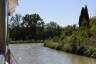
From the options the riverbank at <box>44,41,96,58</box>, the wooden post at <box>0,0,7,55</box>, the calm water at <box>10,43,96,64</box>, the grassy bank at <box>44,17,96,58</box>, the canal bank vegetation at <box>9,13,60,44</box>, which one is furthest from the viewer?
the canal bank vegetation at <box>9,13,60,44</box>

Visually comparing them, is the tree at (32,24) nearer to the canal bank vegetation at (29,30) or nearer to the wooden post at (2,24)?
the canal bank vegetation at (29,30)

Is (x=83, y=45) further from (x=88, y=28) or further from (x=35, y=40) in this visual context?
(x=35, y=40)

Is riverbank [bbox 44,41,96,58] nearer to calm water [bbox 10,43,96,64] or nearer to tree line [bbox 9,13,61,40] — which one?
calm water [bbox 10,43,96,64]

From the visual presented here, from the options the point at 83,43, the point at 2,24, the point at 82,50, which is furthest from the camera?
the point at 83,43

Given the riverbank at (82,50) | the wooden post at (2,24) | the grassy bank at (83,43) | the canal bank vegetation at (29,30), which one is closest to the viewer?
the wooden post at (2,24)

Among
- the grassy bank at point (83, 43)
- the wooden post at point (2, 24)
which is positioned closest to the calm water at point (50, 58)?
the grassy bank at point (83, 43)

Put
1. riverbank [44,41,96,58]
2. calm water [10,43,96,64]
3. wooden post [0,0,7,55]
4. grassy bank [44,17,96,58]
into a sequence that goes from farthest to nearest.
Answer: grassy bank [44,17,96,58] < riverbank [44,41,96,58] < calm water [10,43,96,64] < wooden post [0,0,7,55]

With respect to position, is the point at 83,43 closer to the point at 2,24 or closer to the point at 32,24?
the point at 2,24

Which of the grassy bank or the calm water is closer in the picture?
the calm water

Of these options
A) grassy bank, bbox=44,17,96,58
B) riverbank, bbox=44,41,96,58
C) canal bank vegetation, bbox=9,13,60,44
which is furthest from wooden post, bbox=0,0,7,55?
canal bank vegetation, bbox=9,13,60,44

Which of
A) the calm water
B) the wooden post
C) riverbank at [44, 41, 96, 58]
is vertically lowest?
the calm water

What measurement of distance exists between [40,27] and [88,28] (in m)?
28.9

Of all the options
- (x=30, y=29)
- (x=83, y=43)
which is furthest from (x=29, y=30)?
(x=83, y=43)

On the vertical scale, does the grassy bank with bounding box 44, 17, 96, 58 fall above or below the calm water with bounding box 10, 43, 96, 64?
above
